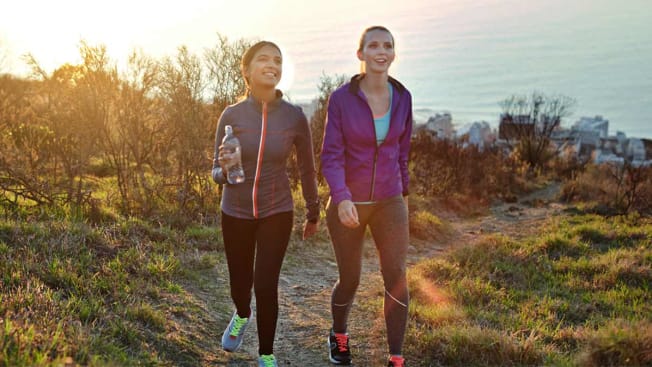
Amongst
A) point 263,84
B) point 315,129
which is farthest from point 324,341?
point 315,129

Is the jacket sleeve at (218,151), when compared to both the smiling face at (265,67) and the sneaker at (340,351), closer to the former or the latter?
the smiling face at (265,67)

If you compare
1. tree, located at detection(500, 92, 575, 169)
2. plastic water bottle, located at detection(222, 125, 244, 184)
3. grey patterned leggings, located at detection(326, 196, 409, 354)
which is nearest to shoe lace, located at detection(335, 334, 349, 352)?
grey patterned leggings, located at detection(326, 196, 409, 354)

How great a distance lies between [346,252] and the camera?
3.78m

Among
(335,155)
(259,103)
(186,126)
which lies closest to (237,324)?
(335,155)

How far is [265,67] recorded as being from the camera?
358cm

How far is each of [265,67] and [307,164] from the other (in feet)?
2.24

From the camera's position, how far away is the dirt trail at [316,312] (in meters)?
4.32

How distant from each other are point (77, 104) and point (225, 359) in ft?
17.7

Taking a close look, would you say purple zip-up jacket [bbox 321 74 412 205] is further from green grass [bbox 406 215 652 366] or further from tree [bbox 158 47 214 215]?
tree [bbox 158 47 214 215]

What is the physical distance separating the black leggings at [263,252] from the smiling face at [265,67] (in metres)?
0.83

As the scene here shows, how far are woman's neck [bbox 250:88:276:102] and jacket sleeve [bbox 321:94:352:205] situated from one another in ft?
1.25

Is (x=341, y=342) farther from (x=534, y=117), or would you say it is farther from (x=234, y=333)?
(x=534, y=117)

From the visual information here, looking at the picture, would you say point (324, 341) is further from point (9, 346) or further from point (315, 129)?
point (315, 129)

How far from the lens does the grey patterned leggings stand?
363cm
